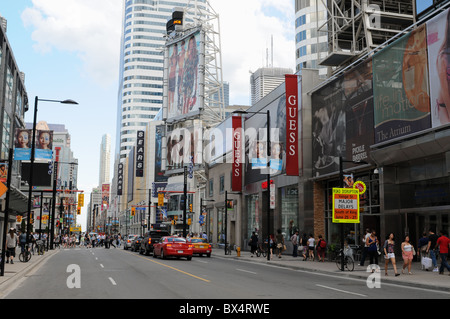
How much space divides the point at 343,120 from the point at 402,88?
5720mm

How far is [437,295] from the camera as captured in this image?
539 inches

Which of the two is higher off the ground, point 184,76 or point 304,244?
point 184,76

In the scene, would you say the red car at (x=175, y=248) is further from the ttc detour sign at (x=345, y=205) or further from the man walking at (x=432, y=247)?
the man walking at (x=432, y=247)

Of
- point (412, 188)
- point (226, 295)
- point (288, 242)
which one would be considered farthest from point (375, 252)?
point (288, 242)

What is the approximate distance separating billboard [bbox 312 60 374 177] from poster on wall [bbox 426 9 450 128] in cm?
481

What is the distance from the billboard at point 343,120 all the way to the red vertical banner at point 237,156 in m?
13.9

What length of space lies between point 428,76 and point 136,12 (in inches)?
7191

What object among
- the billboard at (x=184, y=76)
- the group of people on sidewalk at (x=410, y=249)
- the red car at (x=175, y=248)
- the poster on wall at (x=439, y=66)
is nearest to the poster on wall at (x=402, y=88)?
the poster on wall at (x=439, y=66)

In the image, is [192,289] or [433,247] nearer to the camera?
[192,289]

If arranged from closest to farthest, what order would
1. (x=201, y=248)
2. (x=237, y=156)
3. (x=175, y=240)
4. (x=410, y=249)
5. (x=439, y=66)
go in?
(x=410, y=249)
(x=439, y=66)
(x=175, y=240)
(x=201, y=248)
(x=237, y=156)

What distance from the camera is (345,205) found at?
22.6 m

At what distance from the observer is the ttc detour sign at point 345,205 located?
22414 mm

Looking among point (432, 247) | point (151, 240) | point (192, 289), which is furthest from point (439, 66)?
point (151, 240)

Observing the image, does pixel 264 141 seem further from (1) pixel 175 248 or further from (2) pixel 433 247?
(2) pixel 433 247
